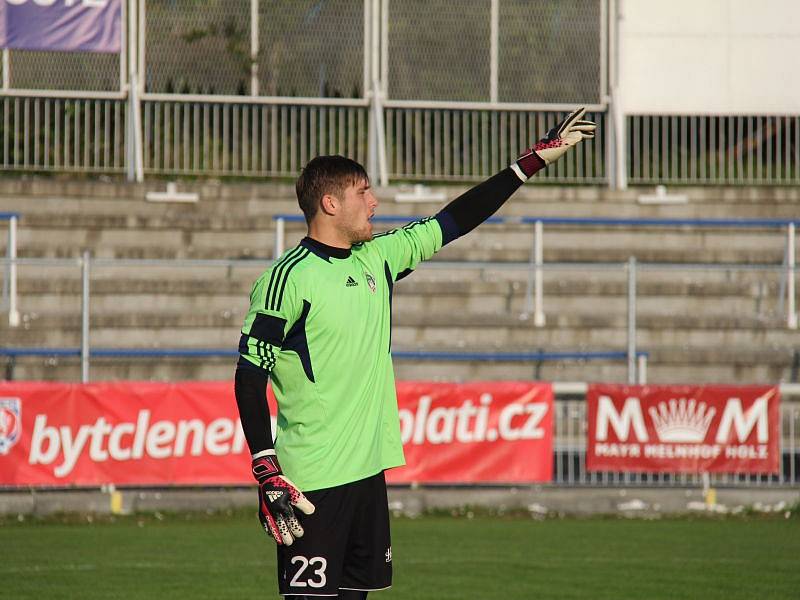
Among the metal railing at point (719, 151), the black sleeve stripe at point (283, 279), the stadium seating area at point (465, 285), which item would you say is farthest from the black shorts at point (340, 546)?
the metal railing at point (719, 151)

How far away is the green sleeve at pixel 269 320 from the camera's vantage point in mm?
5090

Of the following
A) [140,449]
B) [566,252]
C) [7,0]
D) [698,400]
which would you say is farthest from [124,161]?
[698,400]

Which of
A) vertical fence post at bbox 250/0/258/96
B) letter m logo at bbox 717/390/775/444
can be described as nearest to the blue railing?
letter m logo at bbox 717/390/775/444

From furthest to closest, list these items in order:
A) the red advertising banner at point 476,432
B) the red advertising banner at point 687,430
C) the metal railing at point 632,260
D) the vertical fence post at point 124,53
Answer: the vertical fence post at point 124,53
the metal railing at point 632,260
the red advertising banner at point 687,430
the red advertising banner at point 476,432

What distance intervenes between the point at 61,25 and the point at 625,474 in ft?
35.2

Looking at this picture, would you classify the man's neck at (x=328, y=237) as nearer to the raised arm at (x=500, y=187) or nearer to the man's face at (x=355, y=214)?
the man's face at (x=355, y=214)

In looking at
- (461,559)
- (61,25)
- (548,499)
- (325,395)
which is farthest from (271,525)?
(61,25)

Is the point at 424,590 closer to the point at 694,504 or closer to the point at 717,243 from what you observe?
the point at 694,504

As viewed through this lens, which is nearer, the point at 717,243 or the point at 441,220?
the point at 441,220

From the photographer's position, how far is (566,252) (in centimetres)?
1894

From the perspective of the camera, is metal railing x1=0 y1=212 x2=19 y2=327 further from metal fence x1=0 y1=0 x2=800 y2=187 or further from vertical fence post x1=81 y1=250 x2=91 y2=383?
metal fence x1=0 y1=0 x2=800 y2=187

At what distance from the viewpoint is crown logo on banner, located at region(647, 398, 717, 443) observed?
46.2 feet

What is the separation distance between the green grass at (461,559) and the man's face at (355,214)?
432cm

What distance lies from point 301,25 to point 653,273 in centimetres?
659
